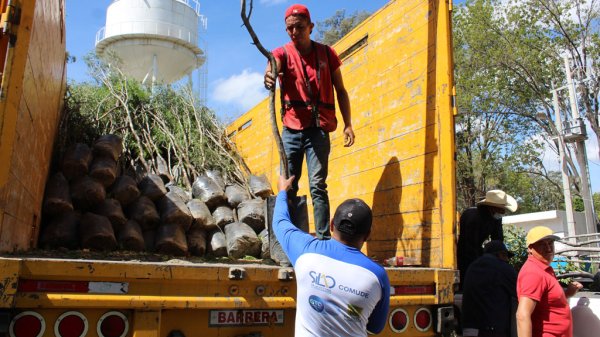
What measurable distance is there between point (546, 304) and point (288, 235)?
5.40ft

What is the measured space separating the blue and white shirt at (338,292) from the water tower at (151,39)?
22997 millimetres

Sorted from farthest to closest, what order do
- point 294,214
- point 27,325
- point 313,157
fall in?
point 313,157 → point 294,214 → point 27,325

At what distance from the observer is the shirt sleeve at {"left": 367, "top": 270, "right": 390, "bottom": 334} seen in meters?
2.06

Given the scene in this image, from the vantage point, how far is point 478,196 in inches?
738

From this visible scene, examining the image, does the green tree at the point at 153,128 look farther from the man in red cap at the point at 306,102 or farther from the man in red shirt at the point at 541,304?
the man in red shirt at the point at 541,304

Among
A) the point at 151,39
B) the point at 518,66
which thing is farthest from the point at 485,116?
the point at 151,39

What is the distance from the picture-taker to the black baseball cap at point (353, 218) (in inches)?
79.4

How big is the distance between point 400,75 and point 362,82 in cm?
43

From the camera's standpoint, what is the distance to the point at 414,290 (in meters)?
2.74

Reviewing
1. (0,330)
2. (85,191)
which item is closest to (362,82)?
(85,191)

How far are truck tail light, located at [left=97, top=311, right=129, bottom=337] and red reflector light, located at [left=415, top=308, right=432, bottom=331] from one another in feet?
4.98

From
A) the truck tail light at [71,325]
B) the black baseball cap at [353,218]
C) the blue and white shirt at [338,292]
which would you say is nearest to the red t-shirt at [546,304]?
the blue and white shirt at [338,292]

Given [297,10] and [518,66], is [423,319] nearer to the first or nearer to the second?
[297,10]

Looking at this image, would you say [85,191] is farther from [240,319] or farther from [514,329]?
[514,329]
